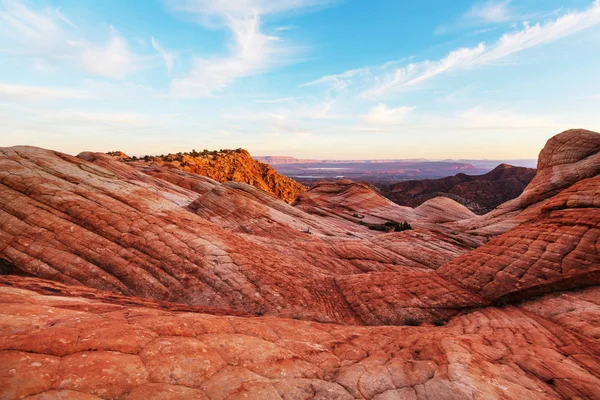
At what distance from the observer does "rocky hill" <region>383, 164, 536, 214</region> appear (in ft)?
335

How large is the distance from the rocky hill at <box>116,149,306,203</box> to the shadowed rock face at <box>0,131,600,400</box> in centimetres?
3451

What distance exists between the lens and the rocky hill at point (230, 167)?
5947cm

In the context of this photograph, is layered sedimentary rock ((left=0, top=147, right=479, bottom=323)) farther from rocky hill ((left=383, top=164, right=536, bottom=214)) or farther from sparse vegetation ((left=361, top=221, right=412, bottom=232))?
rocky hill ((left=383, top=164, right=536, bottom=214))

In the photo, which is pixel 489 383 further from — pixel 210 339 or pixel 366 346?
pixel 210 339

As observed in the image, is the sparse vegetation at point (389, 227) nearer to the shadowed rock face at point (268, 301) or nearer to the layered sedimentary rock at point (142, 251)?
the shadowed rock face at point (268, 301)

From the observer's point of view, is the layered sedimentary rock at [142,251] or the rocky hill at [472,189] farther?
the rocky hill at [472,189]

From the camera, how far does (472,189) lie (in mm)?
111750

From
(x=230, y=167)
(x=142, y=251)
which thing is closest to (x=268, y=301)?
(x=142, y=251)

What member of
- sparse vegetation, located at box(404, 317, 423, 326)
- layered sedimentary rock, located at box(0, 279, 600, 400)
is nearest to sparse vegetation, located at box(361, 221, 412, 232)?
sparse vegetation, located at box(404, 317, 423, 326)

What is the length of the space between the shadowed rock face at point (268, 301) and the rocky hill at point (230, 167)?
34506 mm

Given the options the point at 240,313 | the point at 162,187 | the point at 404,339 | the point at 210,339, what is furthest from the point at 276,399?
the point at 162,187

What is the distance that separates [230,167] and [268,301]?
2506 inches

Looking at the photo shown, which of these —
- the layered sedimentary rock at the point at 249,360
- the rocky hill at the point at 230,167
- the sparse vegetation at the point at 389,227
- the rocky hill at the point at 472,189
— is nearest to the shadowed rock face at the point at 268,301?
the layered sedimentary rock at the point at 249,360

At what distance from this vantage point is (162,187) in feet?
99.1
